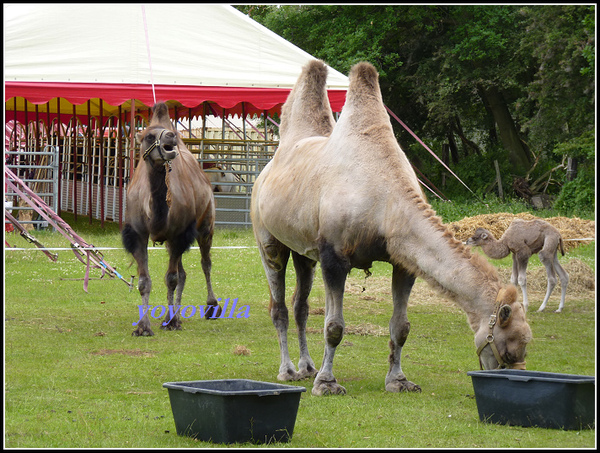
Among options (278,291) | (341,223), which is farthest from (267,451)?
(278,291)

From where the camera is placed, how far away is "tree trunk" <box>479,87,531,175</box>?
94.8ft

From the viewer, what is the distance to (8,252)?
16156mm

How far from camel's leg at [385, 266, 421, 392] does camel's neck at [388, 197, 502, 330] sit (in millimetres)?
532

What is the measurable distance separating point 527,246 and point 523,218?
5.06 m

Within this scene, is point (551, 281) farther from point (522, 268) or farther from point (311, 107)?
point (311, 107)

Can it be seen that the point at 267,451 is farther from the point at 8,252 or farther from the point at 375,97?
the point at 8,252

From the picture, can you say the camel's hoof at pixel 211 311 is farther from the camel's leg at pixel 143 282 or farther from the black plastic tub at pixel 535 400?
the black plastic tub at pixel 535 400

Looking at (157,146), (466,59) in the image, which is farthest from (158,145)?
(466,59)

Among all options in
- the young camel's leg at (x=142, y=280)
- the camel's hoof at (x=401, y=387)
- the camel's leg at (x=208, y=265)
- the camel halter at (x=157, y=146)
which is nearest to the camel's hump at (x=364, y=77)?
the camel's hoof at (x=401, y=387)

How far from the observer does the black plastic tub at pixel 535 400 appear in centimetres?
540

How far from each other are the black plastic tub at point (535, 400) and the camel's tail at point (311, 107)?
3.42 metres

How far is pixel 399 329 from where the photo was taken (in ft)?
22.4

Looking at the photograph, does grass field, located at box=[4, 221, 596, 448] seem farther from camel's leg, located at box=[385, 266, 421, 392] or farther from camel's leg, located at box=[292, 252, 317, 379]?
camel's leg, located at box=[292, 252, 317, 379]

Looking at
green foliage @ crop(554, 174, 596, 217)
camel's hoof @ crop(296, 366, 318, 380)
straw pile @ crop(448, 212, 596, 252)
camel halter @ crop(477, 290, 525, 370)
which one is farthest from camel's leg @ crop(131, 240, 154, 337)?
green foliage @ crop(554, 174, 596, 217)
